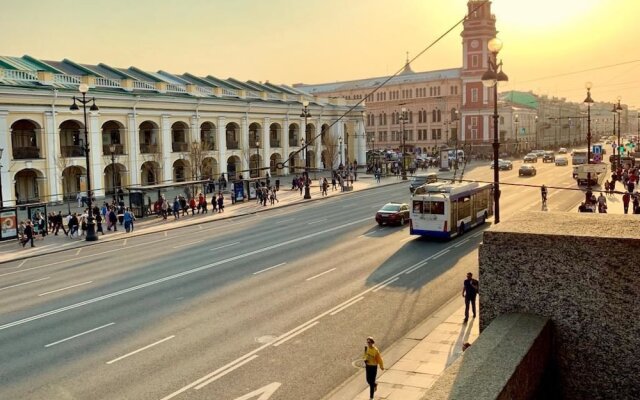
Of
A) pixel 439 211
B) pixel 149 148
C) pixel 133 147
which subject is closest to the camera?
pixel 439 211

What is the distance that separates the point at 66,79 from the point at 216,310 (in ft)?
141

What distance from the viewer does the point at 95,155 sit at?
Answer: 5431 centimetres

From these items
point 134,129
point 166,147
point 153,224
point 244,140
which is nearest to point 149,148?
point 166,147

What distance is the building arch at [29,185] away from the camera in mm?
51344

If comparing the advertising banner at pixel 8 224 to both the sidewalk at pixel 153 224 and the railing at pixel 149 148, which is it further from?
the railing at pixel 149 148

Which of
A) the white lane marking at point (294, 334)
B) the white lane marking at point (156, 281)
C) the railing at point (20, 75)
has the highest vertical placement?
the railing at point (20, 75)

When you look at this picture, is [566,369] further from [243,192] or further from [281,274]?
[243,192]

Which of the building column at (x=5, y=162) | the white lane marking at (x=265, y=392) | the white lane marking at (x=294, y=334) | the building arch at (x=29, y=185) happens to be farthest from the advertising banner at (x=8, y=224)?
the white lane marking at (x=265, y=392)

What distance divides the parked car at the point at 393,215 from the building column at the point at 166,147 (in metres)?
32.5

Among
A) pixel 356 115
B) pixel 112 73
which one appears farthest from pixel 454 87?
pixel 112 73

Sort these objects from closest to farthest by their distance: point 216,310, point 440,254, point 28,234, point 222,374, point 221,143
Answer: point 222,374
point 216,310
point 440,254
point 28,234
point 221,143

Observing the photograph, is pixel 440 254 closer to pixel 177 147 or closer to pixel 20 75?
pixel 20 75

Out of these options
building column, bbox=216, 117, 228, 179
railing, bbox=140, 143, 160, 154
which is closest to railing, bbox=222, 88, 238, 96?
building column, bbox=216, 117, 228, 179

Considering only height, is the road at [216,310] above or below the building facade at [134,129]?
below
